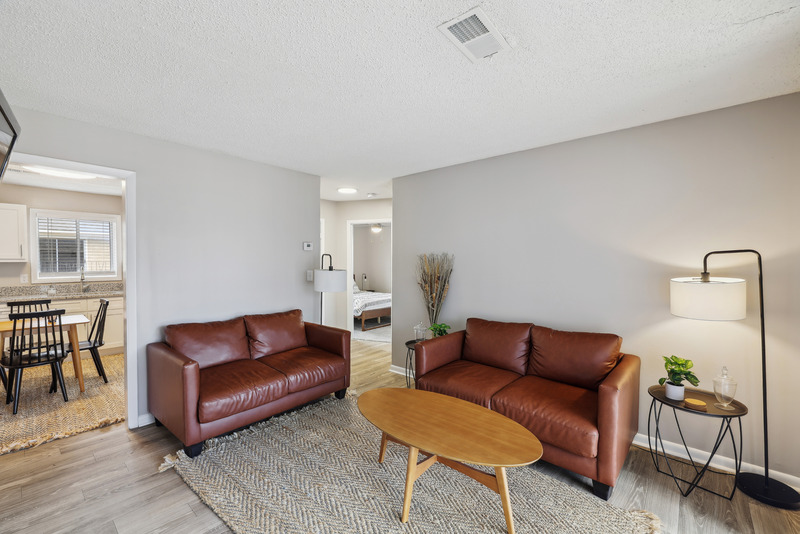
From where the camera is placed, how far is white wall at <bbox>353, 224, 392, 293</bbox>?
340 inches

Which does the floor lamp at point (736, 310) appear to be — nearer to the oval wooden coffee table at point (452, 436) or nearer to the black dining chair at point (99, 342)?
the oval wooden coffee table at point (452, 436)

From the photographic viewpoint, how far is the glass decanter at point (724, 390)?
211cm

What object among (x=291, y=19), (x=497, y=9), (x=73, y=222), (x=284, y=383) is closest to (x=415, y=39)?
(x=497, y=9)

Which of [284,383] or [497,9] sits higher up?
[497,9]

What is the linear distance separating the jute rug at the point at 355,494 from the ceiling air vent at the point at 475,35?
2.50 meters

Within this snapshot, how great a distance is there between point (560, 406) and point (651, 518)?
692 mm

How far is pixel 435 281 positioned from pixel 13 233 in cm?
558

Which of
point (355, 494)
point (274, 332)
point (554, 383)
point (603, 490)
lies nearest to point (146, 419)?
point (274, 332)

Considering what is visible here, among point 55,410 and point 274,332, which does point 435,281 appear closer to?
point 274,332

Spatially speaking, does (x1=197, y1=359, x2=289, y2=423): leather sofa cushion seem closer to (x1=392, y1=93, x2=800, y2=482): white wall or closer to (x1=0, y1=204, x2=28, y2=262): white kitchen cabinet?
(x1=392, y1=93, x2=800, y2=482): white wall

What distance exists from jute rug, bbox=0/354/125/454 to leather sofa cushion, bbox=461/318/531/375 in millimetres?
3239

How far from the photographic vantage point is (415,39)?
1.70m

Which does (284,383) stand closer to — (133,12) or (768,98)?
(133,12)

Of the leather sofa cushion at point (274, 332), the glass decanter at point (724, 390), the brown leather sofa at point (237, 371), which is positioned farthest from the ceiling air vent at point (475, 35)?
the leather sofa cushion at point (274, 332)
